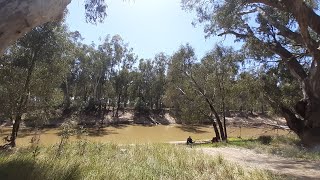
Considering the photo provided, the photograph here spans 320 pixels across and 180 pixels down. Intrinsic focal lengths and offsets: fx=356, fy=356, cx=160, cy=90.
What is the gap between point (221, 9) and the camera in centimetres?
1352

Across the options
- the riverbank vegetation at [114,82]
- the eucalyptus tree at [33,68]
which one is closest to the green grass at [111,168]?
the riverbank vegetation at [114,82]

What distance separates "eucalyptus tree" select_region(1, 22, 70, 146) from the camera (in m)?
16.4

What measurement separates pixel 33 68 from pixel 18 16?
12.8 meters

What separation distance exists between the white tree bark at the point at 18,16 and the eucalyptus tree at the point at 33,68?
38.0 ft

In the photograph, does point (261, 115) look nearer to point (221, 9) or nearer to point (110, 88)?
point (110, 88)

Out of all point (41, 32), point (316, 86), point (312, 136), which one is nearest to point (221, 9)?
point (316, 86)

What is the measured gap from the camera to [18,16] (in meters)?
5.00

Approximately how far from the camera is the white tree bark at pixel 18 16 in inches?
190

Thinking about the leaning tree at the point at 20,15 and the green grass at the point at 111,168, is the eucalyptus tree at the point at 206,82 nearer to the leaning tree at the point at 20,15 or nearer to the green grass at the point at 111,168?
the green grass at the point at 111,168

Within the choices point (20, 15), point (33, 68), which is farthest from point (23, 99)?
point (20, 15)

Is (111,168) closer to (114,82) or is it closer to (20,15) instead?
(20,15)

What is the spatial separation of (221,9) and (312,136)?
24.1 ft

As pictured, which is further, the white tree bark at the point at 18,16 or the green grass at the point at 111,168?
the green grass at the point at 111,168

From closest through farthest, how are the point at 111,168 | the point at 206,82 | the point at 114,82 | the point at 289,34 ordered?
the point at 111,168, the point at 289,34, the point at 206,82, the point at 114,82
